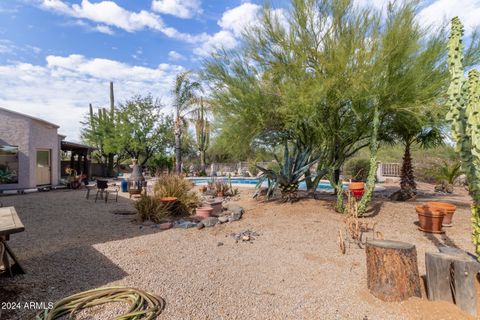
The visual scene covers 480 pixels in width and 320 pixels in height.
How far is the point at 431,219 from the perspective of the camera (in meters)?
5.45

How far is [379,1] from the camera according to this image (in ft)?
21.9

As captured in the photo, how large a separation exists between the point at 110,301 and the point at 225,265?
1.63 m

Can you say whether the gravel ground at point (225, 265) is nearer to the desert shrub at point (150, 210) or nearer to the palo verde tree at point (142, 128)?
the desert shrub at point (150, 210)

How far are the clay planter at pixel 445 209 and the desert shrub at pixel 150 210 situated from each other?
6.37 metres

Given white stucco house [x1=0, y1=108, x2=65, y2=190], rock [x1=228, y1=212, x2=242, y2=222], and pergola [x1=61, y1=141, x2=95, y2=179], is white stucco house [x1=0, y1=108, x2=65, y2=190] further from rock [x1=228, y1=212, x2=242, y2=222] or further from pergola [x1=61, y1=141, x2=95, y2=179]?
rock [x1=228, y1=212, x2=242, y2=222]

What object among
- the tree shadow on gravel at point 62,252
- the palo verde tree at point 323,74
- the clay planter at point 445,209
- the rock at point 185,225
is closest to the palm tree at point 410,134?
the palo verde tree at point 323,74

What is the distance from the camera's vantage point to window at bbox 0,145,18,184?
1165 centimetres

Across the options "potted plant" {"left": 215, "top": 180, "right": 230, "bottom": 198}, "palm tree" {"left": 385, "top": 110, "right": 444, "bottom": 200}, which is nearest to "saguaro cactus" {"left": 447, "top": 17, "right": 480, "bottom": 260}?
"palm tree" {"left": 385, "top": 110, "right": 444, "bottom": 200}

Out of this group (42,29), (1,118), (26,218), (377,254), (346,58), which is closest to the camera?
(377,254)

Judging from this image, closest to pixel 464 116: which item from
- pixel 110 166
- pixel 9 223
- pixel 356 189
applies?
pixel 356 189

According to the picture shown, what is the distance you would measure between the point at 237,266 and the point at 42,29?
1010cm

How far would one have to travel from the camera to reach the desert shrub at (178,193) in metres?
7.65

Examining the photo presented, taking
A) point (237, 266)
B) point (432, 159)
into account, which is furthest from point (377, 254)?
point (432, 159)

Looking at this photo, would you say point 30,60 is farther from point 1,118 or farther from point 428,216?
point 428,216
